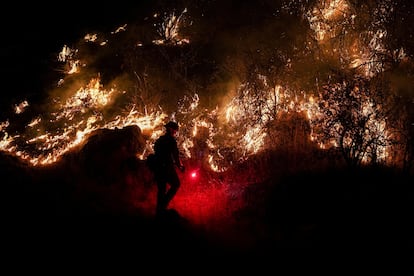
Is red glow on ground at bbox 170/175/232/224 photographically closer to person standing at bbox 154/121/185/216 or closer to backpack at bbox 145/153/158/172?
person standing at bbox 154/121/185/216

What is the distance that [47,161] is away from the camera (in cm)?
1059

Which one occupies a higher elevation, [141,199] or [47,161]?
[47,161]

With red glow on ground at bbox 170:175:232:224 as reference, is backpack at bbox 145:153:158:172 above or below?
above

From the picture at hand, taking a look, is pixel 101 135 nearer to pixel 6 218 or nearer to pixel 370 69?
pixel 6 218

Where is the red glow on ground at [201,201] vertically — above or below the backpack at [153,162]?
below

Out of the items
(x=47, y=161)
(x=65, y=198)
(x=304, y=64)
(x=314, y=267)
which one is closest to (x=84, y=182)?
(x=65, y=198)

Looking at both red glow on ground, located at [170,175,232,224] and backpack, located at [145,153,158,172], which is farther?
red glow on ground, located at [170,175,232,224]

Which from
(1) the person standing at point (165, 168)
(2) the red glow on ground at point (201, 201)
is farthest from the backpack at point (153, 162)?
(2) the red glow on ground at point (201, 201)

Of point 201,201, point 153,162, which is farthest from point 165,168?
point 201,201

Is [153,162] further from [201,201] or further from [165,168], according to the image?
[201,201]

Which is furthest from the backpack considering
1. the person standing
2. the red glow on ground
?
the red glow on ground

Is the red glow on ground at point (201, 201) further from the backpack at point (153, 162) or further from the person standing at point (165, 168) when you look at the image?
the backpack at point (153, 162)

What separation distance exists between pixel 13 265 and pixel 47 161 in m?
5.14

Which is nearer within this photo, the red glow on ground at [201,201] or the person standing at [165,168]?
the person standing at [165,168]
